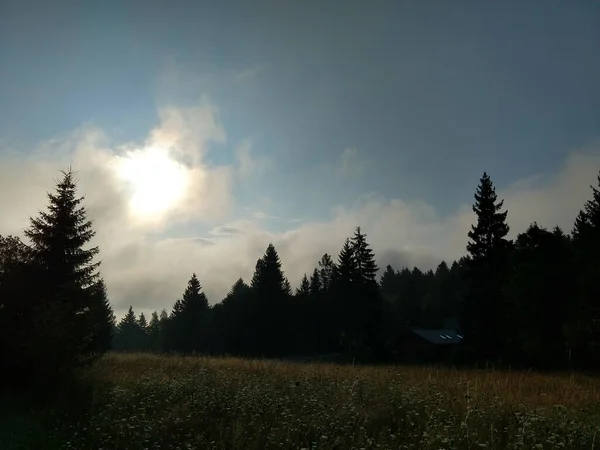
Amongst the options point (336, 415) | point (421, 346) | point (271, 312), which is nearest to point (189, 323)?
point (271, 312)

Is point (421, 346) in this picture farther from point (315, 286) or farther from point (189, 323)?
point (189, 323)

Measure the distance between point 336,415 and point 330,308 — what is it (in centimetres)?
5468

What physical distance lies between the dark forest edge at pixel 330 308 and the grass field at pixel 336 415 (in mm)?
3392

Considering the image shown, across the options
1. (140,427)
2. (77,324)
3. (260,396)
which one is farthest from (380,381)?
(77,324)

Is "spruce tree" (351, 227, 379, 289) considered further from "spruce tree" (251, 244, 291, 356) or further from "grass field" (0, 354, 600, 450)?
"grass field" (0, 354, 600, 450)

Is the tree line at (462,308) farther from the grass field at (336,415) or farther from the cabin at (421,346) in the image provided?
the grass field at (336,415)

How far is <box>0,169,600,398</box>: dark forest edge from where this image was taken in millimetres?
13648

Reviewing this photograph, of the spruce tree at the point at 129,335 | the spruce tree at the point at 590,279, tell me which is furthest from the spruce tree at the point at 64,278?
the spruce tree at the point at 129,335

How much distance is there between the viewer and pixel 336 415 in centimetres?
777

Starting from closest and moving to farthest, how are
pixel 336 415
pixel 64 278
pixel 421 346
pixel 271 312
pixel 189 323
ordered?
pixel 336 415 → pixel 64 278 → pixel 421 346 → pixel 271 312 → pixel 189 323

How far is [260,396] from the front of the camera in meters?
9.30

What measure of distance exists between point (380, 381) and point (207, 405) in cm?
409

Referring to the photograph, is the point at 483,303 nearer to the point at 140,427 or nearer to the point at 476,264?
the point at 476,264

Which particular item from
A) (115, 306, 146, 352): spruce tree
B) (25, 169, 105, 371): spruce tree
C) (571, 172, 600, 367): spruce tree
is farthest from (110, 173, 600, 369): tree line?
(115, 306, 146, 352): spruce tree
